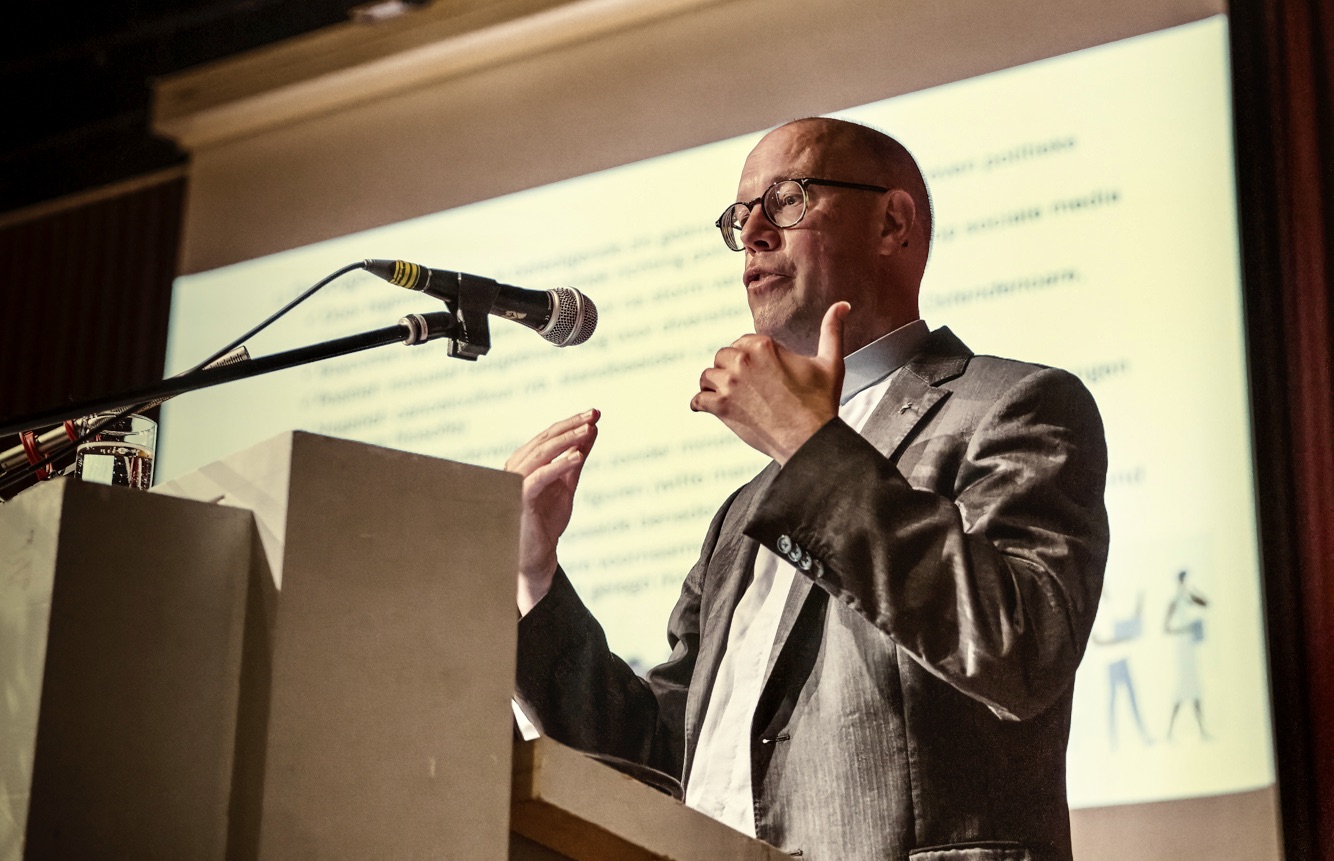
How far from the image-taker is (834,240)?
97.3 inches

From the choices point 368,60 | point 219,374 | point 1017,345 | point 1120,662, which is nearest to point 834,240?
point 1017,345

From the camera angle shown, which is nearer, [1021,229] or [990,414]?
[990,414]

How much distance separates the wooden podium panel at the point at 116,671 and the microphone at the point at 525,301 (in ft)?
2.05

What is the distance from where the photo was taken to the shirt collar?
2426 mm

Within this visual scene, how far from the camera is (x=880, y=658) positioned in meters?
2.02

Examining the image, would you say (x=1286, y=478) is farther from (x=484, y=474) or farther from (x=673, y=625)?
(x=484, y=474)

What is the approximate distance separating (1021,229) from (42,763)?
242cm

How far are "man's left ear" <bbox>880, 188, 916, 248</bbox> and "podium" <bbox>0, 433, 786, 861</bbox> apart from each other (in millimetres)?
1389

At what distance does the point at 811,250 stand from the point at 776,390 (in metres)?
0.75

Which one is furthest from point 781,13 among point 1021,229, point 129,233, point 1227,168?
point 129,233

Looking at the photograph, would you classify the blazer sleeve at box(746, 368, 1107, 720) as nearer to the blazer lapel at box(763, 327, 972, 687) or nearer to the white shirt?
the blazer lapel at box(763, 327, 972, 687)

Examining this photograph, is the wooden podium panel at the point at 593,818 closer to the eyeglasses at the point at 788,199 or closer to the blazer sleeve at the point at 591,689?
the blazer sleeve at the point at 591,689

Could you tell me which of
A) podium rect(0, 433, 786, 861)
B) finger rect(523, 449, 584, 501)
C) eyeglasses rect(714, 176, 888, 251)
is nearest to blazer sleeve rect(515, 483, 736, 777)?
finger rect(523, 449, 584, 501)

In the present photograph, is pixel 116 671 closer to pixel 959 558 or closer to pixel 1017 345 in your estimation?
pixel 959 558
